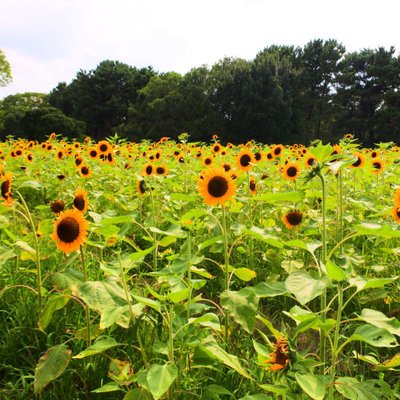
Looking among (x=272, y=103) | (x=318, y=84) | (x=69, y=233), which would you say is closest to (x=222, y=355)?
(x=69, y=233)

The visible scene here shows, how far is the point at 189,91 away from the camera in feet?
124

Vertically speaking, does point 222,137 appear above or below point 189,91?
below

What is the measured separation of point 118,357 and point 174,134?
115 feet

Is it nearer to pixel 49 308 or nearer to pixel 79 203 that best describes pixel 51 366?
pixel 49 308

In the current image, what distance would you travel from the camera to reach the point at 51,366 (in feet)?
5.84

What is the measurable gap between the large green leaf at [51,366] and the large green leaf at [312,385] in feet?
3.44

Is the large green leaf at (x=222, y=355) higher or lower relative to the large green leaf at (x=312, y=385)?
lower

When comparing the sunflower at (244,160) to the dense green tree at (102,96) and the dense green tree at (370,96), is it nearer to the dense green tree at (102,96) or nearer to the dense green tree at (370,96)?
the dense green tree at (370,96)

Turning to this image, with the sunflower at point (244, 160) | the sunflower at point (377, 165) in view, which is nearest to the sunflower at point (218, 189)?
the sunflower at point (244, 160)

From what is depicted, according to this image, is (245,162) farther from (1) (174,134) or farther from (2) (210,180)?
(1) (174,134)

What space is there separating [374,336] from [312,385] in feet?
1.16

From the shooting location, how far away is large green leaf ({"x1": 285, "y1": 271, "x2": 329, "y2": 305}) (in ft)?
4.38

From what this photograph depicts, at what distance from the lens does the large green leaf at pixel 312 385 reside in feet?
4.10

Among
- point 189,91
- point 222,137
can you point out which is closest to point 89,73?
point 189,91
